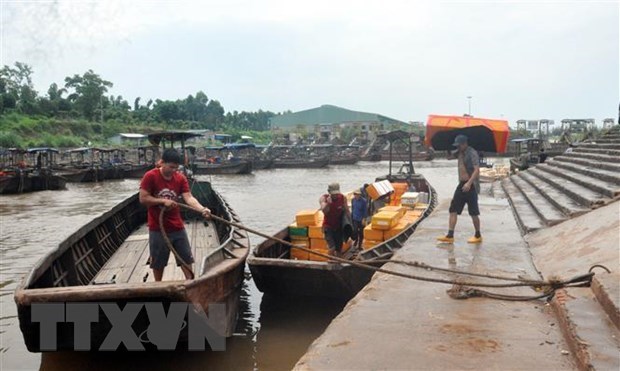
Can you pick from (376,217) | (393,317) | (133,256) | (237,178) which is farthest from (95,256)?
(237,178)

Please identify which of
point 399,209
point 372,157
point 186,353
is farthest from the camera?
point 372,157

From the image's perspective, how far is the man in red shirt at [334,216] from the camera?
7125 millimetres

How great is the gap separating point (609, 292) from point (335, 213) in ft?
12.8

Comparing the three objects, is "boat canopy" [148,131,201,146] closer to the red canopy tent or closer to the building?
the red canopy tent

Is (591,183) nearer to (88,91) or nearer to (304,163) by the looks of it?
(304,163)

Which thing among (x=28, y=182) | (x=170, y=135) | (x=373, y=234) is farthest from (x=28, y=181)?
(x=373, y=234)

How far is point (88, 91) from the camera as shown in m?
62.4

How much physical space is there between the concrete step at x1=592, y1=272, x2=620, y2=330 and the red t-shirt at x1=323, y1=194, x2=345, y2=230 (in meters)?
3.52

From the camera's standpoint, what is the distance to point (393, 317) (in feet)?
13.2

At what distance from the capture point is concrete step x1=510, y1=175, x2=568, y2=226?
7521 millimetres

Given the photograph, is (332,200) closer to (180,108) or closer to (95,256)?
(95,256)

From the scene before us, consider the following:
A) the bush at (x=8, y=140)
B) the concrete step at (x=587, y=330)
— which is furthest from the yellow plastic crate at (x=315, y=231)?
the bush at (x=8, y=140)

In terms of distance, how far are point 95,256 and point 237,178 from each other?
30201 mm

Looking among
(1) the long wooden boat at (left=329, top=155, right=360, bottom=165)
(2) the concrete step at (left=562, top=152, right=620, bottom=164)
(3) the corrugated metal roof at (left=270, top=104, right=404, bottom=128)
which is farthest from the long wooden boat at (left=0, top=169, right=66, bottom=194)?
(3) the corrugated metal roof at (left=270, top=104, right=404, bottom=128)
